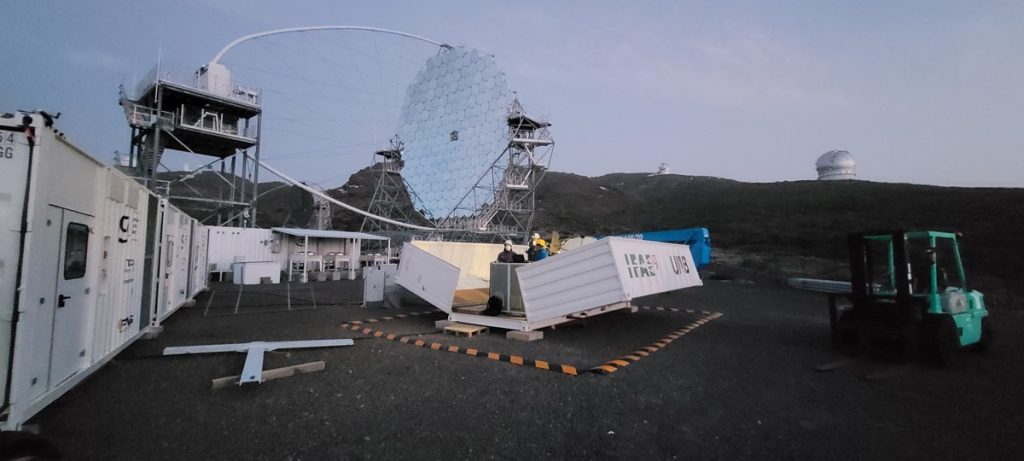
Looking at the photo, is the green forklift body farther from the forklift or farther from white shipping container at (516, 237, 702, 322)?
white shipping container at (516, 237, 702, 322)

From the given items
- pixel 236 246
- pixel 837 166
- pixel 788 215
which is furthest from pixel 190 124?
pixel 837 166

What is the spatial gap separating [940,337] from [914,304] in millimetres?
572

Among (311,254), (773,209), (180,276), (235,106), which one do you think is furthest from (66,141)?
(773,209)

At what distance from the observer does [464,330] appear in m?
9.26

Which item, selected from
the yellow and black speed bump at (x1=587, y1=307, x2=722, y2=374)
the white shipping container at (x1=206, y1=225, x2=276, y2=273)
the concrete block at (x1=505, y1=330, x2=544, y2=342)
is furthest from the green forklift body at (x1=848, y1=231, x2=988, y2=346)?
the white shipping container at (x1=206, y1=225, x2=276, y2=273)

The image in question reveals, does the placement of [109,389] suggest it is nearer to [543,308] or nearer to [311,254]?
[543,308]

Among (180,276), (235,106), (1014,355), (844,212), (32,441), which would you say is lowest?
(1014,355)

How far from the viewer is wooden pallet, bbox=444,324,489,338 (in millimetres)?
9250

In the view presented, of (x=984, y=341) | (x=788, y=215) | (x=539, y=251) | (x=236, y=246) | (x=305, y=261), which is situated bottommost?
(x=984, y=341)

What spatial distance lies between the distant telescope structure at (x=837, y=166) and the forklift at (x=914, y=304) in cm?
8568

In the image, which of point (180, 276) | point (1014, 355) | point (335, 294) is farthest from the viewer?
point (335, 294)

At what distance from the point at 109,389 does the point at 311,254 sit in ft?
67.7

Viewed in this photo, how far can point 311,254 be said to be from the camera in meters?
25.1

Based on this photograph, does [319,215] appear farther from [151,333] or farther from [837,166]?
[837,166]
